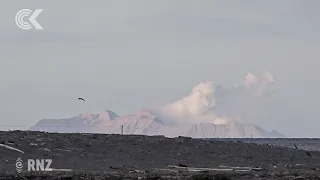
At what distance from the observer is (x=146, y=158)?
40562 mm

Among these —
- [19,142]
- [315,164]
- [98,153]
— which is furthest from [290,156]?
[19,142]

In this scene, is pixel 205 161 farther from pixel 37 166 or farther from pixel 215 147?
pixel 37 166

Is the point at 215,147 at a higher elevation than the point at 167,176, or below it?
higher

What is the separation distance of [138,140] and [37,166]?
10.3 m

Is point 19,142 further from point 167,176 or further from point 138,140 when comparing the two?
point 167,176

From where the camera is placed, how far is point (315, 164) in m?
43.7

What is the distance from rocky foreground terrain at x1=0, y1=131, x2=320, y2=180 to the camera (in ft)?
107

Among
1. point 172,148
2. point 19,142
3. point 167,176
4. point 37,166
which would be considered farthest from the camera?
point 172,148

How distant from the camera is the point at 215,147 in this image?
150 ft

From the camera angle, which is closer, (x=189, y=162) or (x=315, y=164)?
(x=189, y=162)

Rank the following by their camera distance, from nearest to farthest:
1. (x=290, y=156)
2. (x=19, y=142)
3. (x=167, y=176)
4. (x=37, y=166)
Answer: (x=167, y=176) < (x=37, y=166) < (x=19, y=142) < (x=290, y=156)

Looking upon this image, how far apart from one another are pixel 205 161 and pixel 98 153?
5.17 m

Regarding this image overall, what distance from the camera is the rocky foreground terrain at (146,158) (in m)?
32.5

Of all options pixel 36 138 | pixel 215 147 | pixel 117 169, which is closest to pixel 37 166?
pixel 117 169
